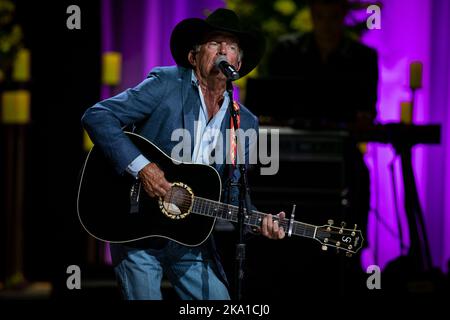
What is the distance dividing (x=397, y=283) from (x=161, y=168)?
238 cm

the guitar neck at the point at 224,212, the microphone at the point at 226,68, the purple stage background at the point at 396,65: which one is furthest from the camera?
the purple stage background at the point at 396,65

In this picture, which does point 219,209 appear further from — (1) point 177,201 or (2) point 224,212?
(1) point 177,201

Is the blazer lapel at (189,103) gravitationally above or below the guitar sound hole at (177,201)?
above

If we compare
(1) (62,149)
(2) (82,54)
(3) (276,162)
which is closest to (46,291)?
(1) (62,149)

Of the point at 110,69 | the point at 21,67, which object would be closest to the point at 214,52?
the point at 110,69

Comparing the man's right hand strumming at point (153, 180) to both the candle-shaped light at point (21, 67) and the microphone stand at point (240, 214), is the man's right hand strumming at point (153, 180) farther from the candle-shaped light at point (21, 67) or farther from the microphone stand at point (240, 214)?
the candle-shaped light at point (21, 67)

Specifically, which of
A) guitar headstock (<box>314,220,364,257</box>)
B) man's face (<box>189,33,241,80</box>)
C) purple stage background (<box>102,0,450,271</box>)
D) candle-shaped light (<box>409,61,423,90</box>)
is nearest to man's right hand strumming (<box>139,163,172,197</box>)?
man's face (<box>189,33,241,80</box>)

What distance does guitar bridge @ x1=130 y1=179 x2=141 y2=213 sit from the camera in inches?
142

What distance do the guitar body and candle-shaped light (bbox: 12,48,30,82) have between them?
288 centimetres

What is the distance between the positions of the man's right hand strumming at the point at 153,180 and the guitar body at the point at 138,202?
0.05 metres

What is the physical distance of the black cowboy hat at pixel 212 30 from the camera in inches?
143

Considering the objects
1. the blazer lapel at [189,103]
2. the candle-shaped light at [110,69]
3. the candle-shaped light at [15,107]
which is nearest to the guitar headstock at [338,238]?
the blazer lapel at [189,103]

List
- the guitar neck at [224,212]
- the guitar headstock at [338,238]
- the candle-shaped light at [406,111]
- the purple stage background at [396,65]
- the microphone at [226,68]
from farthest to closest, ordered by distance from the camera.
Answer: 1. the purple stage background at [396,65]
2. the candle-shaped light at [406,111]
3. the guitar headstock at [338,238]
4. the guitar neck at [224,212]
5. the microphone at [226,68]

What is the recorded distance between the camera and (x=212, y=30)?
3.67 metres
